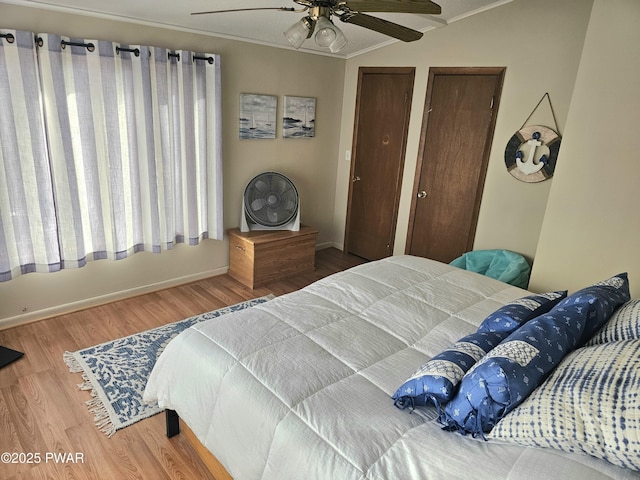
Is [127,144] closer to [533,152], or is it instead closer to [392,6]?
[392,6]

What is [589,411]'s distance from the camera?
1.12 metres

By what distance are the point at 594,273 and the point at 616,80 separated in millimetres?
1144

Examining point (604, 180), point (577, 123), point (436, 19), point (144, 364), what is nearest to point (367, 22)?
point (577, 123)

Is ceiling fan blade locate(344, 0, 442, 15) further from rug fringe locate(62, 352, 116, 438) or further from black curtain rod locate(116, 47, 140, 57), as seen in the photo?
rug fringe locate(62, 352, 116, 438)

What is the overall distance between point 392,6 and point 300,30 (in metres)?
0.40

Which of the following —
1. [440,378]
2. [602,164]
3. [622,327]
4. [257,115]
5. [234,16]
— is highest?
[234,16]

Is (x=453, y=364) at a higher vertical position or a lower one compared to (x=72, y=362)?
higher

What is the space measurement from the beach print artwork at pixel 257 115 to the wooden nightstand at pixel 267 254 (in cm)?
94

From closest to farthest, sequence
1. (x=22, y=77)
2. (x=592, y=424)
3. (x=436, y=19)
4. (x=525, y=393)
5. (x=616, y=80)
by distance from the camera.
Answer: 1. (x=592, y=424)
2. (x=525, y=393)
3. (x=616, y=80)
4. (x=22, y=77)
5. (x=436, y=19)

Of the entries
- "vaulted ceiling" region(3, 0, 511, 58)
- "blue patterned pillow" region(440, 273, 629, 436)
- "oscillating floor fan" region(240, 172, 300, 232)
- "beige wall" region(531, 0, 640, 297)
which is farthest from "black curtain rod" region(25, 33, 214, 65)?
"blue patterned pillow" region(440, 273, 629, 436)

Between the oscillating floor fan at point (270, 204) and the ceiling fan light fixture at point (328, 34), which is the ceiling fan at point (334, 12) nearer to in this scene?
the ceiling fan light fixture at point (328, 34)

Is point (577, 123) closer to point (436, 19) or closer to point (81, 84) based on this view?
point (436, 19)

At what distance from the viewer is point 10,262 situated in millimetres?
2789

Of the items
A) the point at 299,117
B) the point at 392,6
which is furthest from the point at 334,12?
the point at 299,117
